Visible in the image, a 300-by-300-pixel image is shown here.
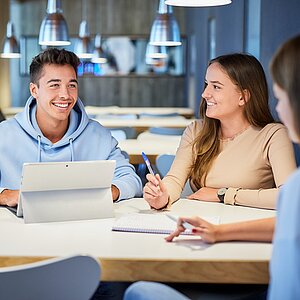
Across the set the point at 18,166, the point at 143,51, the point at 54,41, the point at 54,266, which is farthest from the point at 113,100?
the point at 54,266

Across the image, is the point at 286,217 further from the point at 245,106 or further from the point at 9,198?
the point at 245,106

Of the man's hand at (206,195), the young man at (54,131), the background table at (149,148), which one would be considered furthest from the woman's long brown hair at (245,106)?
the background table at (149,148)

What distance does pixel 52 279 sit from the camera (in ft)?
5.67

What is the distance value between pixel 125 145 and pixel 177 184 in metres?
2.19

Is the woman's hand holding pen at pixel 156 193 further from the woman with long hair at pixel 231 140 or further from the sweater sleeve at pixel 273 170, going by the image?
the sweater sleeve at pixel 273 170

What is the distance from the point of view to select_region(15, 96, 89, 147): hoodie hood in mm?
3061

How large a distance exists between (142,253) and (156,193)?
0.66 m

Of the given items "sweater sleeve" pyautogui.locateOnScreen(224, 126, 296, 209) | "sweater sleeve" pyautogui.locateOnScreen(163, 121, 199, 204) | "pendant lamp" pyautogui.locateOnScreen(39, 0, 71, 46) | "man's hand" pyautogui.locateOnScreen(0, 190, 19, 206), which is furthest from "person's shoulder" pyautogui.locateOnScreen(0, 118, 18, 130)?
"pendant lamp" pyautogui.locateOnScreen(39, 0, 71, 46)

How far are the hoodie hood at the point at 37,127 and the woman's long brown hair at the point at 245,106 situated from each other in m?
0.55

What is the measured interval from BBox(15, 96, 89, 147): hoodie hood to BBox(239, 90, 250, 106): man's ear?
723 millimetres

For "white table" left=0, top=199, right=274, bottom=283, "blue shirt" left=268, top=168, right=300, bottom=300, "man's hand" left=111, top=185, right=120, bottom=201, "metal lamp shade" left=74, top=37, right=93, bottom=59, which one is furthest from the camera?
"metal lamp shade" left=74, top=37, right=93, bottom=59

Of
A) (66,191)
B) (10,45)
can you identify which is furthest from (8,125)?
(10,45)

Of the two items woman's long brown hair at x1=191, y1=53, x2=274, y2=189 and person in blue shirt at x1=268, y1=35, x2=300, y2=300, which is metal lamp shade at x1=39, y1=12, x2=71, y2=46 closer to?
woman's long brown hair at x1=191, y1=53, x2=274, y2=189

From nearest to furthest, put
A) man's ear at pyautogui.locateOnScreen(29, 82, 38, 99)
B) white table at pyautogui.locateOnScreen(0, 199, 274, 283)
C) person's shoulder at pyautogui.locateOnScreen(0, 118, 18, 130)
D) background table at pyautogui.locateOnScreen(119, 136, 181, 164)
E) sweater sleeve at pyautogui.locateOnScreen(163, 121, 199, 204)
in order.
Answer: white table at pyautogui.locateOnScreen(0, 199, 274, 283) → sweater sleeve at pyautogui.locateOnScreen(163, 121, 199, 204) → person's shoulder at pyautogui.locateOnScreen(0, 118, 18, 130) → man's ear at pyautogui.locateOnScreen(29, 82, 38, 99) → background table at pyautogui.locateOnScreen(119, 136, 181, 164)
